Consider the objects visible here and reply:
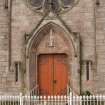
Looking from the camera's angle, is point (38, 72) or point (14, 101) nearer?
point (14, 101)

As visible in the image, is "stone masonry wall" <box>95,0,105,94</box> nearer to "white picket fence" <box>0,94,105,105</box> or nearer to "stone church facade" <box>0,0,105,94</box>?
"stone church facade" <box>0,0,105,94</box>

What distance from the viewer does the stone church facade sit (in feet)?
86.1

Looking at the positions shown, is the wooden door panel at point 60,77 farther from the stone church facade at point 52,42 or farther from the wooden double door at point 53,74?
the stone church facade at point 52,42

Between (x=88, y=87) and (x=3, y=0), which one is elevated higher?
(x=3, y=0)

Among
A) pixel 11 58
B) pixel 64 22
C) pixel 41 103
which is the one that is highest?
pixel 64 22

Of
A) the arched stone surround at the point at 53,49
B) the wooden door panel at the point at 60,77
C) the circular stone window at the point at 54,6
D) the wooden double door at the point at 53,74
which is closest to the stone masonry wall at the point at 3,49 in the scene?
the arched stone surround at the point at 53,49

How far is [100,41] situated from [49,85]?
3321mm

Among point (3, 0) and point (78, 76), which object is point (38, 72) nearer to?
point (78, 76)

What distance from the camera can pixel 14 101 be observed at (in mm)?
25094

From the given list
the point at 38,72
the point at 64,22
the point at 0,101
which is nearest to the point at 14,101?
the point at 0,101

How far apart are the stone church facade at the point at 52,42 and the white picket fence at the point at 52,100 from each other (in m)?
1.18

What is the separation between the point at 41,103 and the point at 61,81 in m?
2.12

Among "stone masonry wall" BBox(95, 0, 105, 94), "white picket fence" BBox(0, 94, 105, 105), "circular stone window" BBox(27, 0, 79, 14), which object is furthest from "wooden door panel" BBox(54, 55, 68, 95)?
"circular stone window" BBox(27, 0, 79, 14)

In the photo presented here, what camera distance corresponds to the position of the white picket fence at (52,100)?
78.0ft
